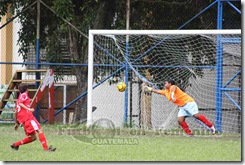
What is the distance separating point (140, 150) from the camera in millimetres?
13547

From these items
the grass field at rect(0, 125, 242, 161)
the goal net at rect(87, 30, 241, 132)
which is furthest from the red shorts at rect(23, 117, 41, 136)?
the goal net at rect(87, 30, 241, 132)

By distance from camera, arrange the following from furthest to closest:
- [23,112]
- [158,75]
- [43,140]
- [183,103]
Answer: [158,75]
[183,103]
[23,112]
[43,140]

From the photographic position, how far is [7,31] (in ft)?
92.9

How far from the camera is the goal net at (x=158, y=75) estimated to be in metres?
19.0

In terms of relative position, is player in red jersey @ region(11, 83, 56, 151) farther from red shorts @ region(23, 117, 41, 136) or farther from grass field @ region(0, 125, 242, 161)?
grass field @ region(0, 125, 242, 161)

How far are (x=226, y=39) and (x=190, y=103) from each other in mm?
2256

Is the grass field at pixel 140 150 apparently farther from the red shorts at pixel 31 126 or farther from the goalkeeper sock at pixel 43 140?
the red shorts at pixel 31 126

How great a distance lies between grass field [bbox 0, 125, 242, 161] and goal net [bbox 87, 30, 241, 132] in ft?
9.72

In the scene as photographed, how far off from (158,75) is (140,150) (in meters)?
6.52

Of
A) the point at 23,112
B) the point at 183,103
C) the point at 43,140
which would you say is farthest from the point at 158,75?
the point at 43,140

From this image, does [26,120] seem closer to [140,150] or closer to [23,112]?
[23,112]

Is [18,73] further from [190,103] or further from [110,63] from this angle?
[190,103]

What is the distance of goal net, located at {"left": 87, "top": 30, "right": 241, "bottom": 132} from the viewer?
19.0 metres

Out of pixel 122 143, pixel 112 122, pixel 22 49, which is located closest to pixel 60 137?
pixel 122 143
